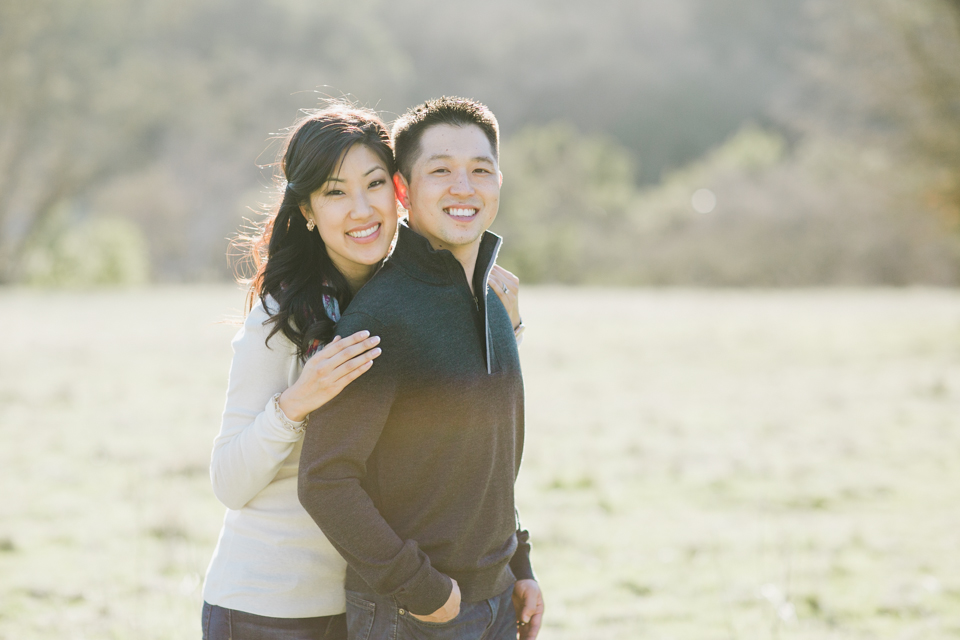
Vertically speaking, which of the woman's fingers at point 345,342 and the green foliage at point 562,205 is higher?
the green foliage at point 562,205

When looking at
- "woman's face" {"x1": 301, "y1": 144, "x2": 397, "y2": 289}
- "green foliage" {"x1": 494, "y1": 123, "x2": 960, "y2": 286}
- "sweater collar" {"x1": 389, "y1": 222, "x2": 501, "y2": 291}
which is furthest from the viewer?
"green foliage" {"x1": 494, "y1": 123, "x2": 960, "y2": 286}

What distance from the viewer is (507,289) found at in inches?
102

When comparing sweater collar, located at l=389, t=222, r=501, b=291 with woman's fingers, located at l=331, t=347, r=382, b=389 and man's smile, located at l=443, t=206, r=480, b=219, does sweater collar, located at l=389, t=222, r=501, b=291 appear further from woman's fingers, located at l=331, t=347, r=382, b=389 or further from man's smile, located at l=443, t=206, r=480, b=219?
woman's fingers, located at l=331, t=347, r=382, b=389

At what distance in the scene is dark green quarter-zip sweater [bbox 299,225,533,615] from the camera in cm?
178

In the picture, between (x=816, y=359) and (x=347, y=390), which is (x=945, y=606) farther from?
(x=816, y=359)

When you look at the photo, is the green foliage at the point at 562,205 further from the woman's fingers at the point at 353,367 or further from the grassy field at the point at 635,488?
the woman's fingers at the point at 353,367

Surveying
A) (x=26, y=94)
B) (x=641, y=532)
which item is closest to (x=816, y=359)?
(x=641, y=532)

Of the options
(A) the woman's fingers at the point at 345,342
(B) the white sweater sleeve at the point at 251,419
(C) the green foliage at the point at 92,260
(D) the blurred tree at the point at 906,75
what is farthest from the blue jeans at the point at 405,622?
(C) the green foliage at the point at 92,260

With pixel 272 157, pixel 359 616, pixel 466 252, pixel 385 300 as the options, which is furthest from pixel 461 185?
pixel 272 157

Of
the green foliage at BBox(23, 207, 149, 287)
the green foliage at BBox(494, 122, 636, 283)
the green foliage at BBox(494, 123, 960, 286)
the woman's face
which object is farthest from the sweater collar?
the green foliage at BBox(494, 122, 636, 283)

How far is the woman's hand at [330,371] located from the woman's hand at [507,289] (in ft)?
2.51

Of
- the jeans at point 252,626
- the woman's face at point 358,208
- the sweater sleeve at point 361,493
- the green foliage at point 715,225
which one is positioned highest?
the green foliage at point 715,225

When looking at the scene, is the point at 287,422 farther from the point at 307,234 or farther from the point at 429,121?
the point at 429,121

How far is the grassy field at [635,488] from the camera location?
154 inches
